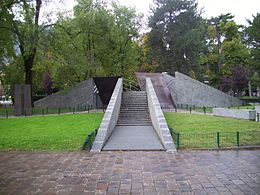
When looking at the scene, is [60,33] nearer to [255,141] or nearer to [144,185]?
[255,141]

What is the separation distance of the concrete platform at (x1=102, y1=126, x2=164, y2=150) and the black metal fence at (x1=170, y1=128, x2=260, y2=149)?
3.16 feet

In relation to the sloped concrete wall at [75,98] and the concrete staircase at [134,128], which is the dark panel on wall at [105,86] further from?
the concrete staircase at [134,128]

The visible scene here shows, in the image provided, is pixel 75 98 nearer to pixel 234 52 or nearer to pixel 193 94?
pixel 193 94

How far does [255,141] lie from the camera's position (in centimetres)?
1213

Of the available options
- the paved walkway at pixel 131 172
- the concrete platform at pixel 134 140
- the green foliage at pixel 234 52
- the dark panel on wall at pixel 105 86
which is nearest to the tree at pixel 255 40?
the green foliage at pixel 234 52

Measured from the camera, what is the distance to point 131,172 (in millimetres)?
8219

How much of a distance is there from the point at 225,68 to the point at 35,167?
44493mm

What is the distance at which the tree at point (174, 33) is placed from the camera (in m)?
46.4

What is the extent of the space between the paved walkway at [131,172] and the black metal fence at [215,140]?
32.8 inches

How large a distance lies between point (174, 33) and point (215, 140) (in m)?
35.3

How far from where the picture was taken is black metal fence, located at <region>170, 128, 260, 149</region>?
38.0 ft

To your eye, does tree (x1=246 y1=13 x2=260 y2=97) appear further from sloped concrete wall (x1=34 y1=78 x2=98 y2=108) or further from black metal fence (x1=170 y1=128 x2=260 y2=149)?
black metal fence (x1=170 y1=128 x2=260 y2=149)

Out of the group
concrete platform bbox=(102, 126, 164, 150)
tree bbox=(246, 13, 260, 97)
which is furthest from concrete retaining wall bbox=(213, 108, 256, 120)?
tree bbox=(246, 13, 260, 97)

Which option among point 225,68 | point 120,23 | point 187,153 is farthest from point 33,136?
point 225,68
